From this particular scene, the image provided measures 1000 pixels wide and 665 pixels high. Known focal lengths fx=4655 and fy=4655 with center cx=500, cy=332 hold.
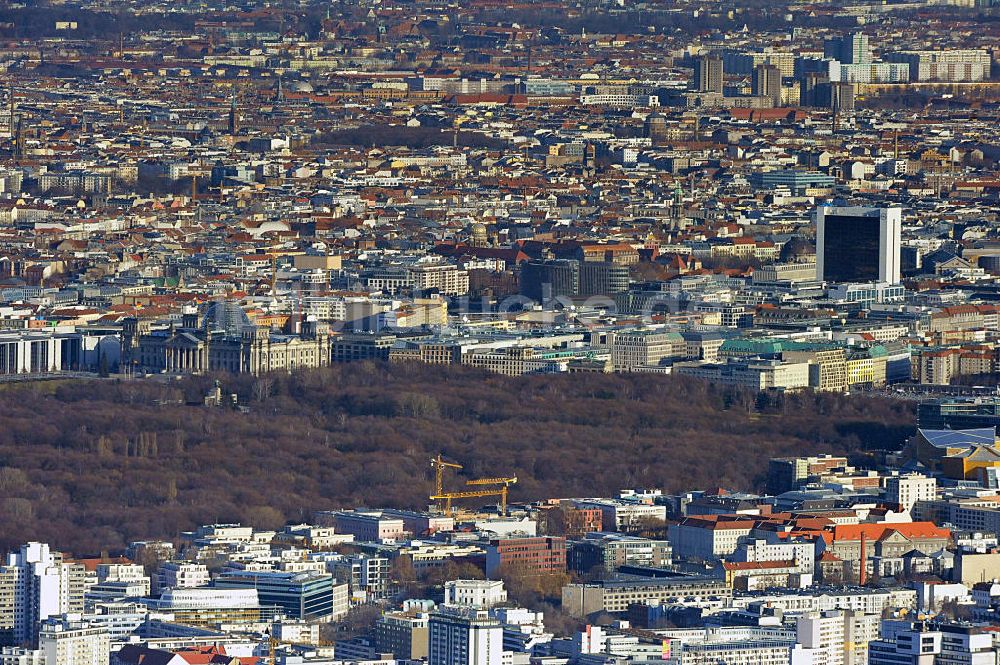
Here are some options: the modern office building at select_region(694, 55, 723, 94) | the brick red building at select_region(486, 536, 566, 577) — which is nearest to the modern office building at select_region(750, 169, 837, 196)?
the modern office building at select_region(694, 55, 723, 94)

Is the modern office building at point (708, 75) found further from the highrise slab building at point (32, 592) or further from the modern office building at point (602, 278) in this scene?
the highrise slab building at point (32, 592)

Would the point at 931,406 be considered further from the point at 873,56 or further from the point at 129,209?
the point at 873,56

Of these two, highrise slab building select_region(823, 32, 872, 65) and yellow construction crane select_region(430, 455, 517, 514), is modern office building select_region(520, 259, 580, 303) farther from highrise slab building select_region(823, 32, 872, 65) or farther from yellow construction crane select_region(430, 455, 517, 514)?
highrise slab building select_region(823, 32, 872, 65)

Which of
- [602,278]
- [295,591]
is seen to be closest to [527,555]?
[295,591]

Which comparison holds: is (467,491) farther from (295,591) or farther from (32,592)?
(32,592)

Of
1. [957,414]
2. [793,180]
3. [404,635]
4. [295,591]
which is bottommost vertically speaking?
[793,180]

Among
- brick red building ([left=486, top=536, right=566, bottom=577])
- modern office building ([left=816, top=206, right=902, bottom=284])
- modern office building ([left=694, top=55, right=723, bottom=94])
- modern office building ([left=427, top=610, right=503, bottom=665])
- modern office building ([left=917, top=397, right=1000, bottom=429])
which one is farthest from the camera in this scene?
modern office building ([left=694, top=55, right=723, bottom=94])

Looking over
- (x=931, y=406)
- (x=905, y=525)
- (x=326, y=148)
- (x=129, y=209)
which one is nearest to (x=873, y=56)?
(x=326, y=148)
